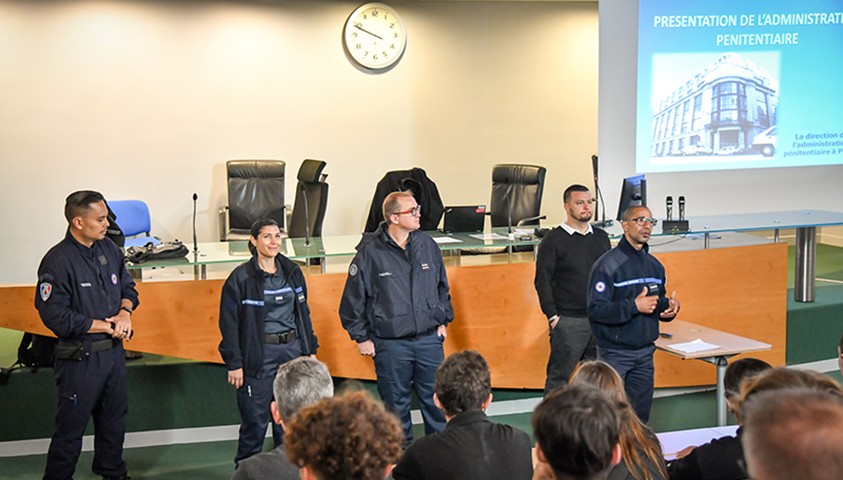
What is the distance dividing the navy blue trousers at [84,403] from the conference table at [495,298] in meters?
0.70

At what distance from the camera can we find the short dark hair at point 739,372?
3010mm

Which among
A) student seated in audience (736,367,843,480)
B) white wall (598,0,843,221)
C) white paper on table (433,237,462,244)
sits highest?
white wall (598,0,843,221)

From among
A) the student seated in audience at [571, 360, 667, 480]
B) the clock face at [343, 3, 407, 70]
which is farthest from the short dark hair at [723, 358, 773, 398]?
the clock face at [343, 3, 407, 70]

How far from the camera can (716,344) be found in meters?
4.86

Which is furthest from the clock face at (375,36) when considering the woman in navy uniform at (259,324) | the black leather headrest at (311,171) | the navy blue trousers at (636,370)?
the navy blue trousers at (636,370)

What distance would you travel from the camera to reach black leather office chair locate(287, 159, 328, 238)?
766cm

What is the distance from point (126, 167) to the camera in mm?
8688

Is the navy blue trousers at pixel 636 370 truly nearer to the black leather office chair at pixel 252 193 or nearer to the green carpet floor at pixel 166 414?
the green carpet floor at pixel 166 414

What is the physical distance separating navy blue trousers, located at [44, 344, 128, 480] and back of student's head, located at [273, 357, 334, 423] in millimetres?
2067

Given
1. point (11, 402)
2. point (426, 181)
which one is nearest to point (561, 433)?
point (11, 402)

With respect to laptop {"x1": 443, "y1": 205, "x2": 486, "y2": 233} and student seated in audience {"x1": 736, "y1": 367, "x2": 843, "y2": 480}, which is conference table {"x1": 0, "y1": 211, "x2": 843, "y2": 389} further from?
student seated in audience {"x1": 736, "y1": 367, "x2": 843, "y2": 480}

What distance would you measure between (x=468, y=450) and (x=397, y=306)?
78.6 inches

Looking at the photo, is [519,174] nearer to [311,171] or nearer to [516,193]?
[516,193]

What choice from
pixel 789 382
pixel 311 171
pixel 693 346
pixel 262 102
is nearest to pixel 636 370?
pixel 693 346
